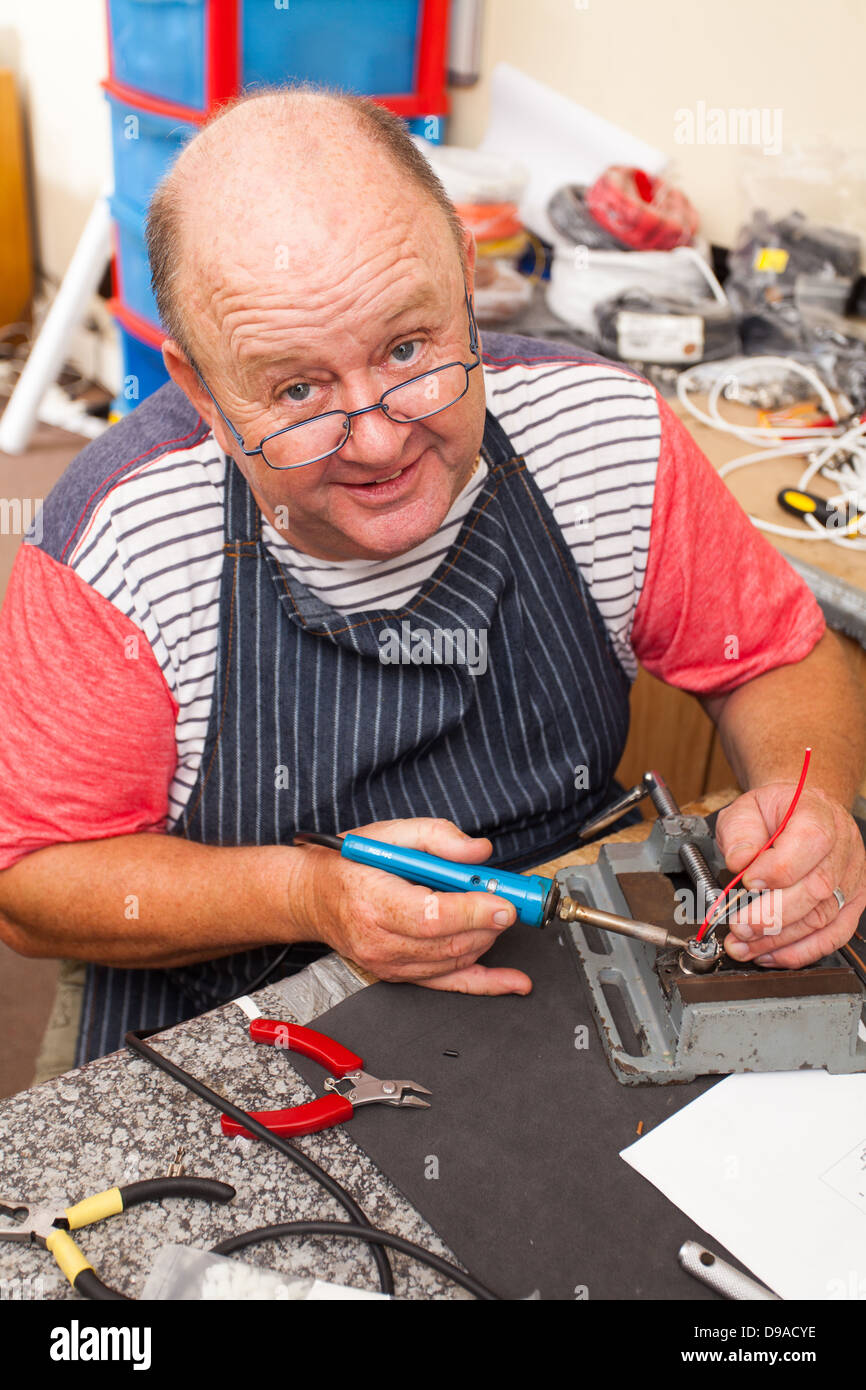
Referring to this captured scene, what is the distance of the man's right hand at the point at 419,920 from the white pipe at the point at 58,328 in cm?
303

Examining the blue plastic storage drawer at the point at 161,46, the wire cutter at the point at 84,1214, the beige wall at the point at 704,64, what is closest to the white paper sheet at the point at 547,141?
the beige wall at the point at 704,64

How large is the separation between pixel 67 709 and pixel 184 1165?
0.42 m

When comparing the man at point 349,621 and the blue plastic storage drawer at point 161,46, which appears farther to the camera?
the blue plastic storage drawer at point 161,46

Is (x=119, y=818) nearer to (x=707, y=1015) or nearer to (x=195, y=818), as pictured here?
(x=195, y=818)

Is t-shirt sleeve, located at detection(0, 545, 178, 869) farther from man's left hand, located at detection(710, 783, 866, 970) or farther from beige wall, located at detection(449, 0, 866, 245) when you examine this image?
beige wall, located at detection(449, 0, 866, 245)

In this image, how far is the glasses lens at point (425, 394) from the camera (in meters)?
0.93

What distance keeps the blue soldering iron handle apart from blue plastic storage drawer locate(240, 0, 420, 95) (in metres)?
1.96

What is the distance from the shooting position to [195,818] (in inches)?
44.7

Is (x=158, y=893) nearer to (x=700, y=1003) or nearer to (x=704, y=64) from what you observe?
(x=700, y=1003)

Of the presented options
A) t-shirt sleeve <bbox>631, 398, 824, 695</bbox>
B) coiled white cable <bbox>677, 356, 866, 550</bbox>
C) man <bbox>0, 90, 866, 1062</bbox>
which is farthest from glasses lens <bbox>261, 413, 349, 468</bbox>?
coiled white cable <bbox>677, 356, 866, 550</bbox>

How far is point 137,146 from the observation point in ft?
8.80

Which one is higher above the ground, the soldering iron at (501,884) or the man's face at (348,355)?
the man's face at (348,355)

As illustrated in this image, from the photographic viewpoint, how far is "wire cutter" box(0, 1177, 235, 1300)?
0.69 metres

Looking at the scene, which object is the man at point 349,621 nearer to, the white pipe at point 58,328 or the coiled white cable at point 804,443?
the coiled white cable at point 804,443
